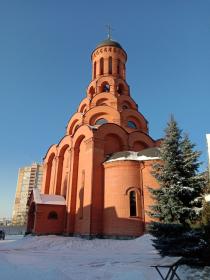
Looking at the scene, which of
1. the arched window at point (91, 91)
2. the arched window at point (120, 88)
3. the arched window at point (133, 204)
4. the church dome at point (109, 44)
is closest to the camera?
the arched window at point (133, 204)

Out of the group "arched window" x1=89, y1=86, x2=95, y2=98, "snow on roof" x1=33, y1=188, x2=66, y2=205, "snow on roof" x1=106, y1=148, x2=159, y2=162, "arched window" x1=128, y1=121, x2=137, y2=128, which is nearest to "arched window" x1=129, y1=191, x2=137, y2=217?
"snow on roof" x1=106, y1=148, x2=159, y2=162

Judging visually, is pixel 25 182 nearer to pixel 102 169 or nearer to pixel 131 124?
pixel 131 124

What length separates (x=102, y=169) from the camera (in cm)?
1905

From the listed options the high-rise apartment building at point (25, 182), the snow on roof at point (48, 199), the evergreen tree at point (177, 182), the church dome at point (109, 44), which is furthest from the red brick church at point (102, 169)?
the high-rise apartment building at point (25, 182)

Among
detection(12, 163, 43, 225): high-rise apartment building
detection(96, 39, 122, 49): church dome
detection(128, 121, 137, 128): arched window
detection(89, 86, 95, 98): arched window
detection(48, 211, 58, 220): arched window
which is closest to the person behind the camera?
detection(48, 211, 58, 220): arched window

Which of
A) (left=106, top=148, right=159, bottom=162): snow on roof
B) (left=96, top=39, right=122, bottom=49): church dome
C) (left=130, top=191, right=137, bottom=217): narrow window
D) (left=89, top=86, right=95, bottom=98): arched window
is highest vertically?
(left=96, top=39, right=122, bottom=49): church dome

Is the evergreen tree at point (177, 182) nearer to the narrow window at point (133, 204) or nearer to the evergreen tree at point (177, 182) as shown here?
the evergreen tree at point (177, 182)

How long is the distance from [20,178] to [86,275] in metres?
85.6

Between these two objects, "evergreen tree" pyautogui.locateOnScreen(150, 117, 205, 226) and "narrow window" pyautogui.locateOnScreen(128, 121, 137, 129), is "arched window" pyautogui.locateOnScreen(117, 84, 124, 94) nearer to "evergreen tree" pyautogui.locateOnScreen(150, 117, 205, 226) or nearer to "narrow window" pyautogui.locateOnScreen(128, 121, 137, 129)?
"narrow window" pyautogui.locateOnScreen(128, 121, 137, 129)

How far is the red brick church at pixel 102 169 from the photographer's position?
17391 millimetres

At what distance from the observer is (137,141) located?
22406mm

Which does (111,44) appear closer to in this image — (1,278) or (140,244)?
(140,244)

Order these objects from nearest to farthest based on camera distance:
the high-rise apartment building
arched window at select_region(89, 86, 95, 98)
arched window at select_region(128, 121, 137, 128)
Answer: arched window at select_region(128, 121, 137, 128) → arched window at select_region(89, 86, 95, 98) → the high-rise apartment building

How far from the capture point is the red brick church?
17391mm
